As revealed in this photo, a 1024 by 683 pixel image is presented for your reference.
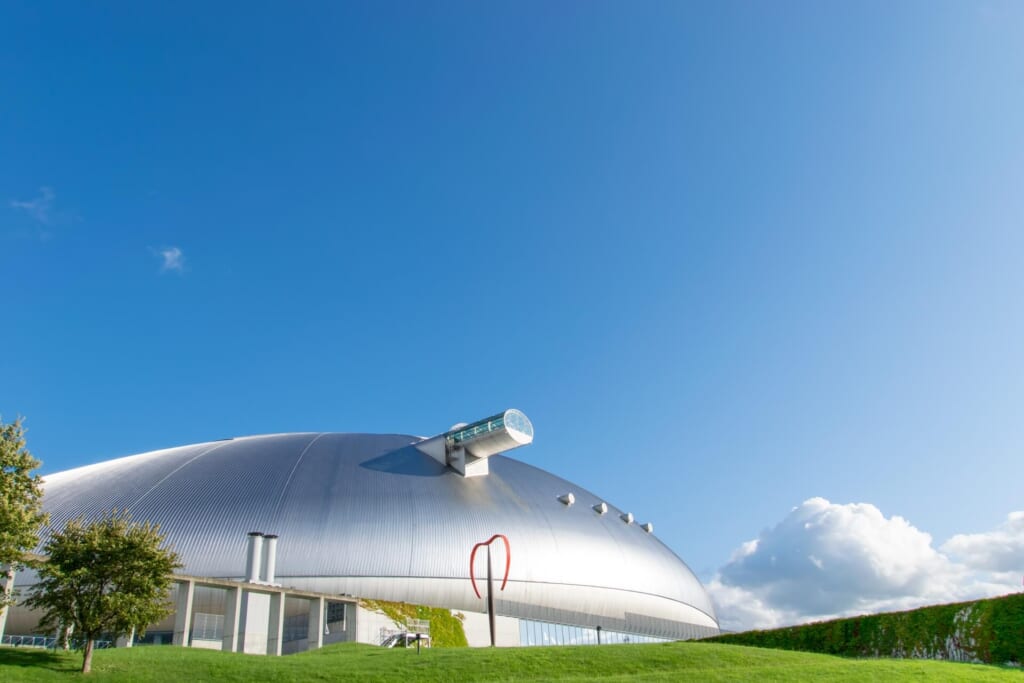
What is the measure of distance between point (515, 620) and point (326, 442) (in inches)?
754

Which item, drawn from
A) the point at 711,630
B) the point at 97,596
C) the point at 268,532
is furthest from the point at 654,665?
the point at 711,630

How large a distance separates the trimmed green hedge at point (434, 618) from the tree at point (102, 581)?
1639cm

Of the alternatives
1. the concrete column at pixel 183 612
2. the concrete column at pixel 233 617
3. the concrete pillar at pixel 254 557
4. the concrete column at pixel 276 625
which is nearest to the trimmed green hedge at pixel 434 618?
the concrete column at pixel 276 625

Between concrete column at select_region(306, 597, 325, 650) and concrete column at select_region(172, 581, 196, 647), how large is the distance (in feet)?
20.1

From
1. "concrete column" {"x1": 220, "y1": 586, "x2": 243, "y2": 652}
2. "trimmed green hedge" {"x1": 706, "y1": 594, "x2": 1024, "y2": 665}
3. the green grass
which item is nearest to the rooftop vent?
"concrete column" {"x1": 220, "y1": 586, "x2": 243, "y2": 652}

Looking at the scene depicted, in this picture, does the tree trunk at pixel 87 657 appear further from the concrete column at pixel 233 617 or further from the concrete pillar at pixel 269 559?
the concrete pillar at pixel 269 559

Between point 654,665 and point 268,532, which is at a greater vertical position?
point 268,532

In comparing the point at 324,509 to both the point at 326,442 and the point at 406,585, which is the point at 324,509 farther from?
the point at 326,442

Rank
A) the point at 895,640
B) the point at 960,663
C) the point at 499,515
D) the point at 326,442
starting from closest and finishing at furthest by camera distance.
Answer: the point at 960,663 → the point at 895,640 → the point at 499,515 → the point at 326,442

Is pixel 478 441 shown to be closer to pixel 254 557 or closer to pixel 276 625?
pixel 254 557

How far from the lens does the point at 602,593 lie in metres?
53.8

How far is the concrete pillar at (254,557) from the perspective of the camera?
41.7 m

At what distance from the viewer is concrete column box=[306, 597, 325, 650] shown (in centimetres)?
4172

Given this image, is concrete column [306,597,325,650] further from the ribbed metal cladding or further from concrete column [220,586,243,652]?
concrete column [220,586,243,652]
